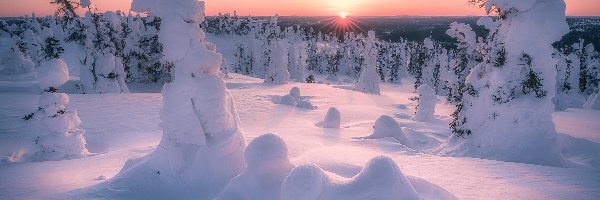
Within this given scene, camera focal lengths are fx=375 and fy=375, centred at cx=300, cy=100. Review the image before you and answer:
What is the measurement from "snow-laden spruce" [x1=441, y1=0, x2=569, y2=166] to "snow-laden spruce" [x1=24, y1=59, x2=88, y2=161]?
1124cm

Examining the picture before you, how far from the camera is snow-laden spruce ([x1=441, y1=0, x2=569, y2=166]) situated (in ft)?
30.2

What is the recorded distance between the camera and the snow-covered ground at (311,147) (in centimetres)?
639

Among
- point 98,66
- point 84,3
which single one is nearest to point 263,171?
point 84,3

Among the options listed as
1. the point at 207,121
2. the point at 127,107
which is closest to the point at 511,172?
the point at 207,121

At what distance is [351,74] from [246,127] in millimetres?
50779

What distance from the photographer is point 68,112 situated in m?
10.4

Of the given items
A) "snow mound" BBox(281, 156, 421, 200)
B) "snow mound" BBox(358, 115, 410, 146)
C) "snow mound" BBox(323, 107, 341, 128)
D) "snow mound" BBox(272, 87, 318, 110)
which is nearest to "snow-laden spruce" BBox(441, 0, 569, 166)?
"snow mound" BBox(358, 115, 410, 146)

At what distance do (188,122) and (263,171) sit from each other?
209 centimetres

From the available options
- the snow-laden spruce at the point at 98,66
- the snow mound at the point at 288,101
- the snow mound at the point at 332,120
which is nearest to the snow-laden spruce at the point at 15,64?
the snow-laden spruce at the point at 98,66

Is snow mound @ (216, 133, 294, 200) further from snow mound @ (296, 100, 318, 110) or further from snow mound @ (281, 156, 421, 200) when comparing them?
snow mound @ (296, 100, 318, 110)

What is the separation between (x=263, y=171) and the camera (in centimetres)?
580

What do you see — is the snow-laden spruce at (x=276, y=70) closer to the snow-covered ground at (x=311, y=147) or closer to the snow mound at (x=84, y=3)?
the snow-covered ground at (x=311, y=147)

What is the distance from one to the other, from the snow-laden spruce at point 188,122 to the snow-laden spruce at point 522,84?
7.00 metres

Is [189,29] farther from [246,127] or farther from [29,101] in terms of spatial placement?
[29,101]
